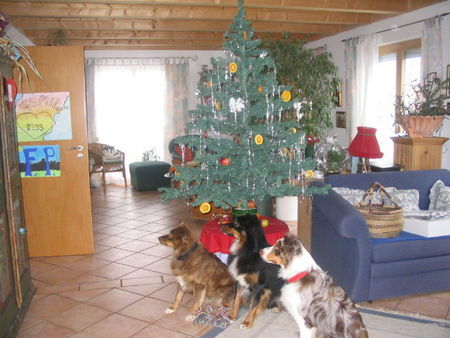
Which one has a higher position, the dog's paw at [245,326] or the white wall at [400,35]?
the white wall at [400,35]

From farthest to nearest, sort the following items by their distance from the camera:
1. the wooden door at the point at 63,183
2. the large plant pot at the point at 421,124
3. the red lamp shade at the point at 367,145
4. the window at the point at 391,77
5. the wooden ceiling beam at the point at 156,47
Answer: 1. the wooden ceiling beam at the point at 156,47
2. the window at the point at 391,77
3. the large plant pot at the point at 421,124
4. the wooden door at the point at 63,183
5. the red lamp shade at the point at 367,145

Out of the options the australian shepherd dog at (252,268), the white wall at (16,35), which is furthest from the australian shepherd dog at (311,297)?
the white wall at (16,35)

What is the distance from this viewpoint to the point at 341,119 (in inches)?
272

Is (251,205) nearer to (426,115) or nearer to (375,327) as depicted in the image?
(375,327)

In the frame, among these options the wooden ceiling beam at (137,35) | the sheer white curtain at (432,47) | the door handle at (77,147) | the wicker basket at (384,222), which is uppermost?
the wooden ceiling beam at (137,35)

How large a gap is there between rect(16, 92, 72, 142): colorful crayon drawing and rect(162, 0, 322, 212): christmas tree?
1507mm

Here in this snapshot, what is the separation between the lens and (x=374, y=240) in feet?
10.7

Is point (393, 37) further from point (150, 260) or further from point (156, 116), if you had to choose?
point (156, 116)

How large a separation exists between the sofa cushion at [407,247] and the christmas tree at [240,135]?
2.37ft

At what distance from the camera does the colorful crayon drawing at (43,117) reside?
4133 millimetres

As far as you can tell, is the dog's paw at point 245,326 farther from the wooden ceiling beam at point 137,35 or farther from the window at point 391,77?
the wooden ceiling beam at point 137,35

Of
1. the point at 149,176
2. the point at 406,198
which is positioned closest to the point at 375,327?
the point at 406,198

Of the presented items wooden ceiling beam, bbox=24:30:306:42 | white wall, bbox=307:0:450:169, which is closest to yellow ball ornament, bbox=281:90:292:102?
white wall, bbox=307:0:450:169

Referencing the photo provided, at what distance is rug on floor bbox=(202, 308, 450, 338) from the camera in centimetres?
287
